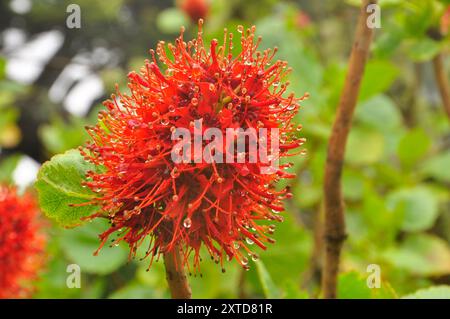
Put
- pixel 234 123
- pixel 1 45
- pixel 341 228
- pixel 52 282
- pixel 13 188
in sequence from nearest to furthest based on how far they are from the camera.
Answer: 1. pixel 234 123
2. pixel 341 228
3. pixel 13 188
4. pixel 52 282
5. pixel 1 45

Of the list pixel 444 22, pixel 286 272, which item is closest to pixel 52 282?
pixel 286 272

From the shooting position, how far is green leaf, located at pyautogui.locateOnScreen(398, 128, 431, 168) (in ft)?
6.16

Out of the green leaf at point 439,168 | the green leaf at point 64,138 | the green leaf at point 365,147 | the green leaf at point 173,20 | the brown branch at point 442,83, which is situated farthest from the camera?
the green leaf at point 173,20

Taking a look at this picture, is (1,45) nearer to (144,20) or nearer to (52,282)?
(144,20)

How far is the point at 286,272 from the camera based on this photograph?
1.31m

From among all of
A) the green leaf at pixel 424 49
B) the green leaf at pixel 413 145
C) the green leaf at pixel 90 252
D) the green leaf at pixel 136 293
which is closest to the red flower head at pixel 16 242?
the green leaf at pixel 90 252

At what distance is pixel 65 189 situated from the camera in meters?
0.75

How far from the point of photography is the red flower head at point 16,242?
1151 millimetres

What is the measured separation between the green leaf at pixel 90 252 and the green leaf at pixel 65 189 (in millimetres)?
505

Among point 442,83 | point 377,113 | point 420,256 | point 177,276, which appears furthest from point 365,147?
point 177,276

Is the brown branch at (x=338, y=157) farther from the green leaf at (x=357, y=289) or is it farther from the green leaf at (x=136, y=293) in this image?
the green leaf at (x=136, y=293)

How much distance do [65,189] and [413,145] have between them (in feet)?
4.63
